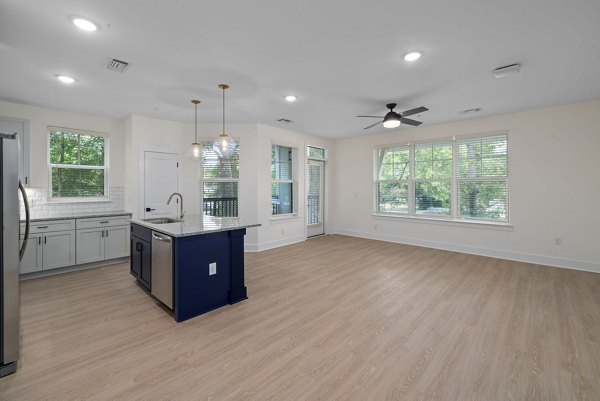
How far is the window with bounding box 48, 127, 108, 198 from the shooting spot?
4582 mm

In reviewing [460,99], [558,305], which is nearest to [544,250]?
[558,305]

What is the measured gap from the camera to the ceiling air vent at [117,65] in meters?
2.88

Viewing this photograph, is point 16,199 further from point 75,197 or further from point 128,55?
point 75,197

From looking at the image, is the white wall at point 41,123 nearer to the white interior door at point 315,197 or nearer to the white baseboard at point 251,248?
the white baseboard at point 251,248

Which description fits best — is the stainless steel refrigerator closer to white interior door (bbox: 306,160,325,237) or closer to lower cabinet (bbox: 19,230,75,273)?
lower cabinet (bbox: 19,230,75,273)

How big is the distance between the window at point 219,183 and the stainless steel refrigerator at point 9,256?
361 centimetres

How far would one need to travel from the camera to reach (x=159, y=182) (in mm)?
5164

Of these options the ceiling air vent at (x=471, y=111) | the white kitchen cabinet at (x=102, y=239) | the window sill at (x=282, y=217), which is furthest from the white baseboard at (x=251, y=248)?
the ceiling air vent at (x=471, y=111)

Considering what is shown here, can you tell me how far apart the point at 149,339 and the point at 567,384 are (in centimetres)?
317

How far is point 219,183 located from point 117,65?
2.97 meters

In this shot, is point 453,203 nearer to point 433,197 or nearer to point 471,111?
point 433,197

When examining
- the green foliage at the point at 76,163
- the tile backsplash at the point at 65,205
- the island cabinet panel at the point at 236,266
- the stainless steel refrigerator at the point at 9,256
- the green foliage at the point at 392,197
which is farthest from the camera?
the green foliage at the point at 392,197

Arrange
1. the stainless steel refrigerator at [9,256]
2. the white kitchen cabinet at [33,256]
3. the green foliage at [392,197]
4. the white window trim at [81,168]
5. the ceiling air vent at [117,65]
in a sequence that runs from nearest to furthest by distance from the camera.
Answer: the stainless steel refrigerator at [9,256]
the ceiling air vent at [117,65]
the white kitchen cabinet at [33,256]
the white window trim at [81,168]
the green foliage at [392,197]

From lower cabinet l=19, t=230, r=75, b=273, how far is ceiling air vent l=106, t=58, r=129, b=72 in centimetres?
272
